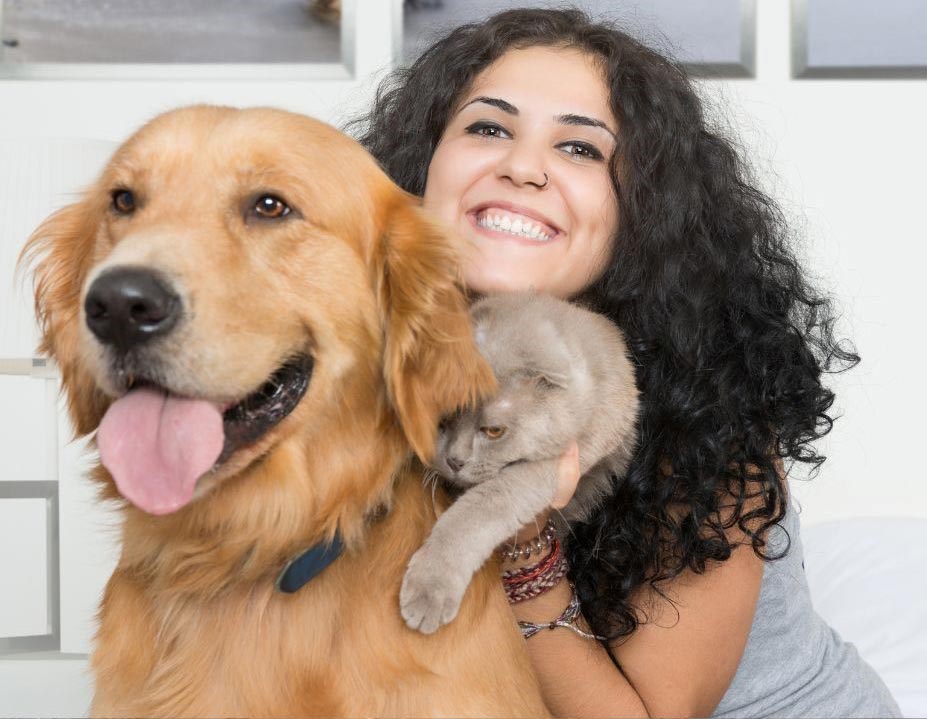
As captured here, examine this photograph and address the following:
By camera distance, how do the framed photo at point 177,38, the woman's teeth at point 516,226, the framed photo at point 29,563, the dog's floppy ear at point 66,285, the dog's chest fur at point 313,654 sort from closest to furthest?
1. the dog's chest fur at point 313,654
2. the dog's floppy ear at point 66,285
3. the woman's teeth at point 516,226
4. the framed photo at point 29,563
5. the framed photo at point 177,38

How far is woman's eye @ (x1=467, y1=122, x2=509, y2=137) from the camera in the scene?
2230 millimetres

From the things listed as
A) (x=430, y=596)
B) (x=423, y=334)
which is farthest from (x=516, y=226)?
(x=430, y=596)

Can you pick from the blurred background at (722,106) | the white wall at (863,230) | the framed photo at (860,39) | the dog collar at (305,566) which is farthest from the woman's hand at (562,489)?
the framed photo at (860,39)

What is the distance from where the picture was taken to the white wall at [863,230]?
11.7ft

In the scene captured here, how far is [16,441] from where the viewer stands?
11.0 ft

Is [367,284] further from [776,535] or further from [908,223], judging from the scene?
[908,223]

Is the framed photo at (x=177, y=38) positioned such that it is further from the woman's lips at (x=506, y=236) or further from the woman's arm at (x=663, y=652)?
the woman's arm at (x=663, y=652)

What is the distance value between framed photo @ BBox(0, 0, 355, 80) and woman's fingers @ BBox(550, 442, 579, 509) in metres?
2.07

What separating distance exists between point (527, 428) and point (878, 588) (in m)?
1.69

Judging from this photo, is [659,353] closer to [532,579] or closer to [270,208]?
[532,579]

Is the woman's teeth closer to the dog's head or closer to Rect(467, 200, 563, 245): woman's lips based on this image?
Rect(467, 200, 563, 245): woman's lips

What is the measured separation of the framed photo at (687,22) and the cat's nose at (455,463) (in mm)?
2057

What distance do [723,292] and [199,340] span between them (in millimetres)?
1302

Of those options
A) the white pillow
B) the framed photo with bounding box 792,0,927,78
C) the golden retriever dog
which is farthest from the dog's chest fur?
the framed photo with bounding box 792,0,927,78
